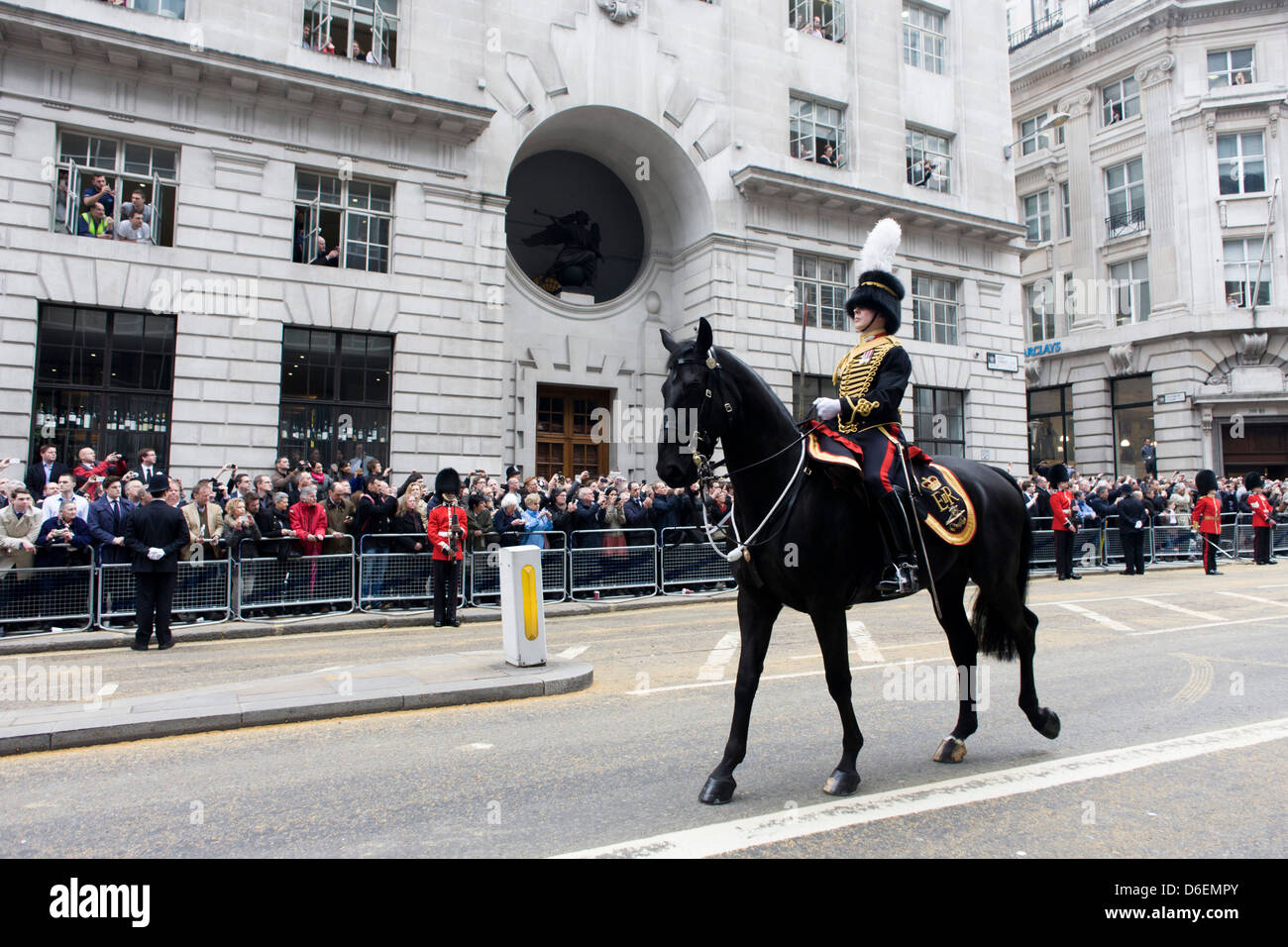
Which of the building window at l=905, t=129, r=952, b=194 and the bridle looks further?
the building window at l=905, t=129, r=952, b=194

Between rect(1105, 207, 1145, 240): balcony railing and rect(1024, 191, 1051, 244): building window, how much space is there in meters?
3.28

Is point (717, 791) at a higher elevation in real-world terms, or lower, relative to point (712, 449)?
lower

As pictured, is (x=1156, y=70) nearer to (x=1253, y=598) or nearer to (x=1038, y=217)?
(x=1038, y=217)

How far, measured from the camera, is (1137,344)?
37.6 m

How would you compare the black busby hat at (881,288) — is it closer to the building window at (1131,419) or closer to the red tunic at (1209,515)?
the red tunic at (1209,515)

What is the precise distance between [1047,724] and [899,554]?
1651 millimetres

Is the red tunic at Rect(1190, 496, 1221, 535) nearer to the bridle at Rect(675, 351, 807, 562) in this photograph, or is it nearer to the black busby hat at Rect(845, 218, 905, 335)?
the black busby hat at Rect(845, 218, 905, 335)

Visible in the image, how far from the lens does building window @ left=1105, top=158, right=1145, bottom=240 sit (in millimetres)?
38250

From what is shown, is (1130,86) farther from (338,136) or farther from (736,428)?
(736,428)

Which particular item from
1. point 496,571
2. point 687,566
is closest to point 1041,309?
point 687,566

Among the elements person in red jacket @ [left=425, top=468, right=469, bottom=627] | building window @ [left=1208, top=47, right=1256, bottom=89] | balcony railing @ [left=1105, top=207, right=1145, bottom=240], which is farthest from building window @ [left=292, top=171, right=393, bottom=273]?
building window @ [left=1208, top=47, right=1256, bottom=89]

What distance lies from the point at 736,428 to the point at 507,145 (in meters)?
19.7

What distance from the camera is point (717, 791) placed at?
471 cm
